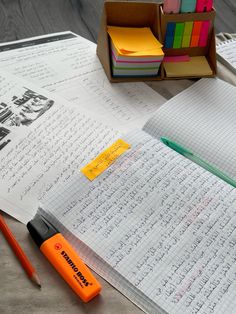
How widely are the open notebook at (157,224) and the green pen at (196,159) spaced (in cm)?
2

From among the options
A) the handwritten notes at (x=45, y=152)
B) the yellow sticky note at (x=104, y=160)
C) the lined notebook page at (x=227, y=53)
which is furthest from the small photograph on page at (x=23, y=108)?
the lined notebook page at (x=227, y=53)

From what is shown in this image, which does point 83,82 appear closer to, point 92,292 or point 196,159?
point 196,159

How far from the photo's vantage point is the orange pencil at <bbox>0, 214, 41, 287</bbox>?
0.50m

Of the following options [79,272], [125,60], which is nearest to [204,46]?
[125,60]

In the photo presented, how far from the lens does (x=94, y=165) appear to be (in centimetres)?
61

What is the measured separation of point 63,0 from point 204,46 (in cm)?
48

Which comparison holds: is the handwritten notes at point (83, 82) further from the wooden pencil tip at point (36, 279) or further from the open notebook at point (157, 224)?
the wooden pencil tip at point (36, 279)

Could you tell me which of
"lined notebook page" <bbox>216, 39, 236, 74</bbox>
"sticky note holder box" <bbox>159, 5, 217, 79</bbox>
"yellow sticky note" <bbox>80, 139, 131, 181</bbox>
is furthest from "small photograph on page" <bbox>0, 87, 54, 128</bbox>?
"lined notebook page" <bbox>216, 39, 236, 74</bbox>

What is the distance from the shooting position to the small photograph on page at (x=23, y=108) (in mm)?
699

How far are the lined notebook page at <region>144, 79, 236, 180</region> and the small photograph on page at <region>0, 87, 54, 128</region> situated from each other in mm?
180

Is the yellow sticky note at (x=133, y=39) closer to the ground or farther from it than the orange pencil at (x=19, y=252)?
farther from it

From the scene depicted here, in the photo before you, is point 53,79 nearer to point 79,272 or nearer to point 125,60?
point 125,60

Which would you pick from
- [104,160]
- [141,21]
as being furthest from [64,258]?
[141,21]

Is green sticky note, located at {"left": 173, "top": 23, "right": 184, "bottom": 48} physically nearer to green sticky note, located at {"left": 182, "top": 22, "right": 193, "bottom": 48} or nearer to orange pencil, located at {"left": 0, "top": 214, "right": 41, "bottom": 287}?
green sticky note, located at {"left": 182, "top": 22, "right": 193, "bottom": 48}
